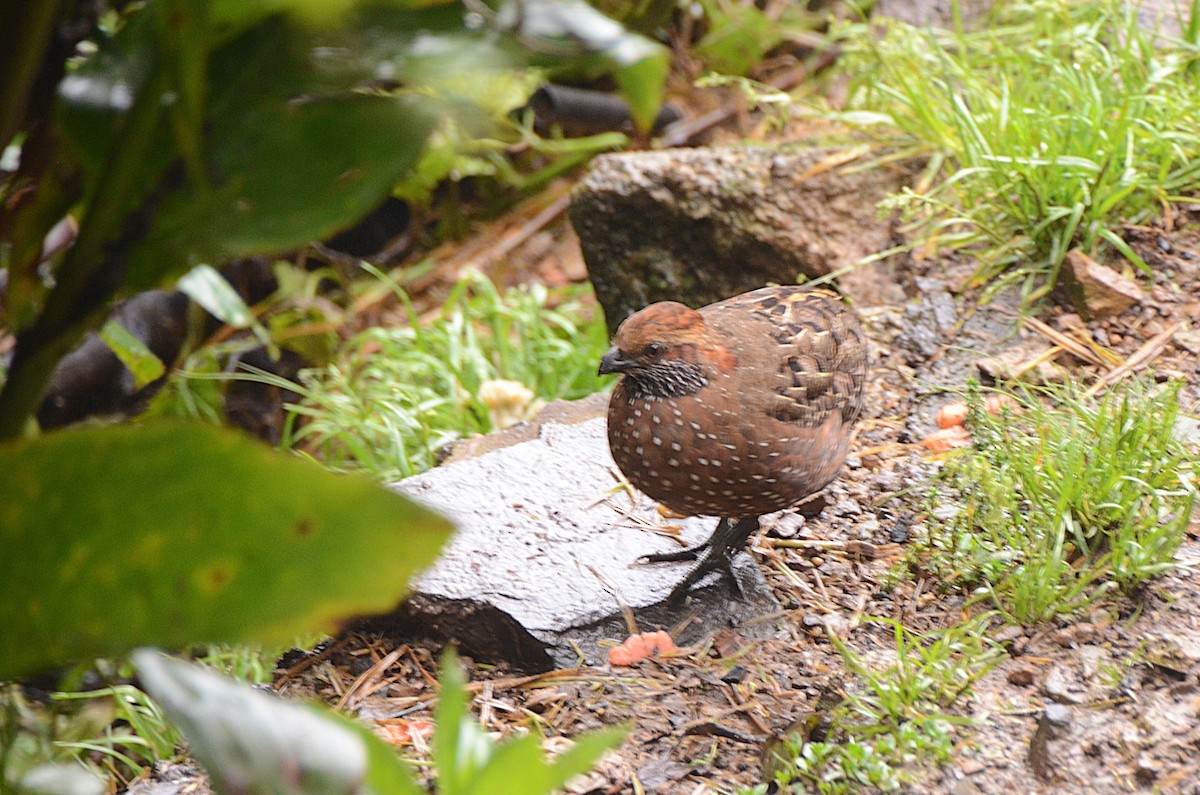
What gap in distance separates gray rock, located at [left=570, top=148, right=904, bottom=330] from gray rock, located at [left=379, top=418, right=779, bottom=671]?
4.69 feet

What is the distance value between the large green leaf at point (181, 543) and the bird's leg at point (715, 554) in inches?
87.9

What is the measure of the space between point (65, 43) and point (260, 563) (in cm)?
69

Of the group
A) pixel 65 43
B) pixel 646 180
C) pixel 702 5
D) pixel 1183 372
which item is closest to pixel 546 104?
pixel 702 5

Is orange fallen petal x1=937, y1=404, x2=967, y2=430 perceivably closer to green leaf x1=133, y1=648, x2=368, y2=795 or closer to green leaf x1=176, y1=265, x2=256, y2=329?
green leaf x1=176, y1=265, x2=256, y2=329

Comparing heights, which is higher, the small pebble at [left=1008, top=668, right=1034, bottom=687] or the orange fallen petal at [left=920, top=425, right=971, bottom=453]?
the small pebble at [left=1008, top=668, right=1034, bottom=687]

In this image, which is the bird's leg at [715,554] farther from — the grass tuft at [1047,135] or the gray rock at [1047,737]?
the grass tuft at [1047,135]

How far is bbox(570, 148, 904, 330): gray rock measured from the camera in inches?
191

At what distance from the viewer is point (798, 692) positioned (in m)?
2.95

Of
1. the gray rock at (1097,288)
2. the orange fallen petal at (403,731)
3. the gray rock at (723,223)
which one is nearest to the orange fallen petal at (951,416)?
the gray rock at (1097,288)

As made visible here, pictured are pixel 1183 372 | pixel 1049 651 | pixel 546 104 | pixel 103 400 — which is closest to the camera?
pixel 1049 651

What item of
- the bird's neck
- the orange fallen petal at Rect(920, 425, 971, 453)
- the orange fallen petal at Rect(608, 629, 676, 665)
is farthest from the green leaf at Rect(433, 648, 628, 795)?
the orange fallen petal at Rect(920, 425, 971, 453)

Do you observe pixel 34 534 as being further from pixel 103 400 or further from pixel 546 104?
pixel 546 104

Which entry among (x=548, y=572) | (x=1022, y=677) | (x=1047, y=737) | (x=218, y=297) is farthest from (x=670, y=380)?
(x=218, y=297)

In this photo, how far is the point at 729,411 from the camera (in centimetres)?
316
